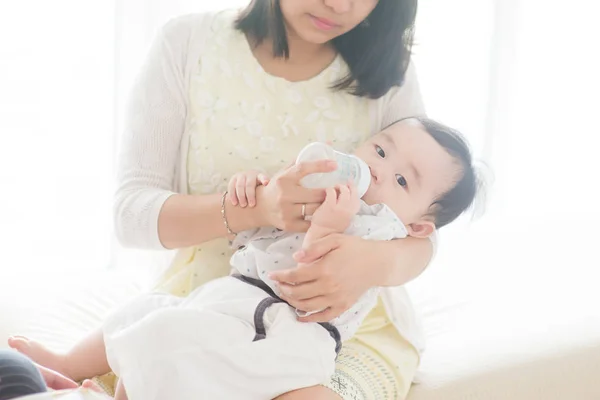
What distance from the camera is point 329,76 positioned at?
143cm

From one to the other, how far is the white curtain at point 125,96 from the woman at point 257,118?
0.38 meters

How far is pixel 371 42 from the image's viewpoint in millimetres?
1441

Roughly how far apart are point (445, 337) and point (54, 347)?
82 cm

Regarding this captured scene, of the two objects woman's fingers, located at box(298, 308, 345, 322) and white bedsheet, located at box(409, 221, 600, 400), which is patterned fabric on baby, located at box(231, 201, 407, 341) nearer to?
woman's fingers, located at box(298, 308, 345, 322)

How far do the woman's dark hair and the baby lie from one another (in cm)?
13

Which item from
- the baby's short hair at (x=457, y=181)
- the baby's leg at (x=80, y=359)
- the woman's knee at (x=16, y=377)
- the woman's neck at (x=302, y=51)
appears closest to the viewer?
the woman's knee at (x=16, y=377)

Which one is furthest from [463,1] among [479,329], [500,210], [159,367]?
[159,367]

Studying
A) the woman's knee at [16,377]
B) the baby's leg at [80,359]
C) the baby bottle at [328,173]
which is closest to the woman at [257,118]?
the baby bottle at [328,173]

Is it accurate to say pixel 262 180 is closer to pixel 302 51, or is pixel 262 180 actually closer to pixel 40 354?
pixel 302 51

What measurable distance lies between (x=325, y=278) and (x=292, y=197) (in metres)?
0.14

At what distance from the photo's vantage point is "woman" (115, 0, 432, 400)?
1.28 metres

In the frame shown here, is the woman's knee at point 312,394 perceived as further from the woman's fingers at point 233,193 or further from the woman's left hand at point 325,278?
the woman's fingers at point 233,193

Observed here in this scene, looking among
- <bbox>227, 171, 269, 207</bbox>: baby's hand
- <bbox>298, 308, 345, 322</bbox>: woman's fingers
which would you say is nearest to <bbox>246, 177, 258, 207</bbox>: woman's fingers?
<bbox>227, 171, 269, 207</bbox>: baby's hand

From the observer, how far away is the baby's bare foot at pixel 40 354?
3.97 ft
